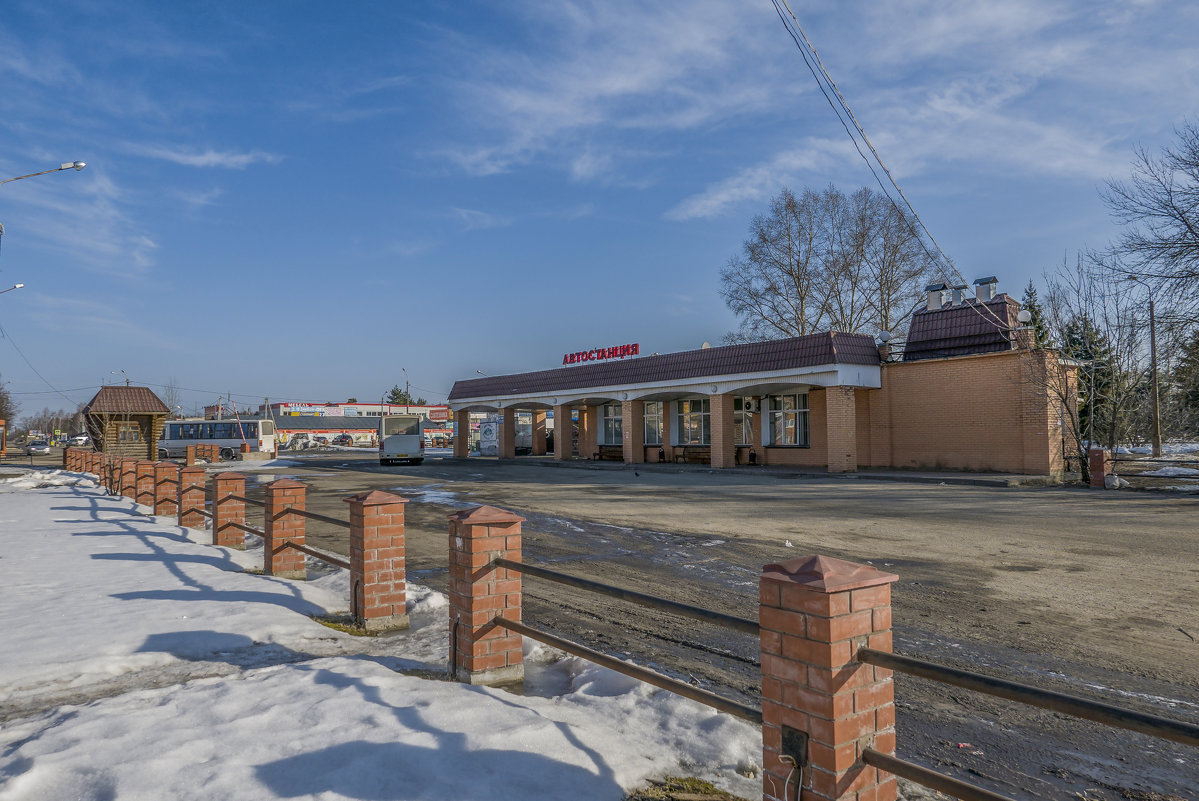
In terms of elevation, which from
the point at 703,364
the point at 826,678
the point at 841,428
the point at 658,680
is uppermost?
the point at 703,364

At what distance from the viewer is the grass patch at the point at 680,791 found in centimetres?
319

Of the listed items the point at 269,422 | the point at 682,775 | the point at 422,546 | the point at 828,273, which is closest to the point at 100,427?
the point at 269,422

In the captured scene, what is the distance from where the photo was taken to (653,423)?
36.7m

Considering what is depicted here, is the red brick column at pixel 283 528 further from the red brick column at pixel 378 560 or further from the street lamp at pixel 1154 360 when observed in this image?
the street lamp at pixel 1154 360

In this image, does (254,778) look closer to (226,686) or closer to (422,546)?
(226,686)

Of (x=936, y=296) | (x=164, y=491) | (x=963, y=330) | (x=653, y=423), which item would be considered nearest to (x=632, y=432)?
(x=653, y=423)

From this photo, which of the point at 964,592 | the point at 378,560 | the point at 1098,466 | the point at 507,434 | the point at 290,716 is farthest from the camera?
the point at 507,434

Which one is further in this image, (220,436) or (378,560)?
(220,436)

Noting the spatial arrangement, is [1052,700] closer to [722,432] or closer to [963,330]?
[963,330]

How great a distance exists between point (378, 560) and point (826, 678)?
4.57 meters

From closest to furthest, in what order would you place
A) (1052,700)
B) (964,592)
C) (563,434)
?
1. (1052,700)
2. (964,592)
3. (563,434)

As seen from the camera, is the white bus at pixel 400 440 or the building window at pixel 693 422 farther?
the white bus at pixel 400 440

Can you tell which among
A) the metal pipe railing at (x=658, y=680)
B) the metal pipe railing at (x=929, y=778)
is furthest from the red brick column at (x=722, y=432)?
the metal pipe railing at (x=929, y=778)

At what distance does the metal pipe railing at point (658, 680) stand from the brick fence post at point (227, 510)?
23.6 ft
